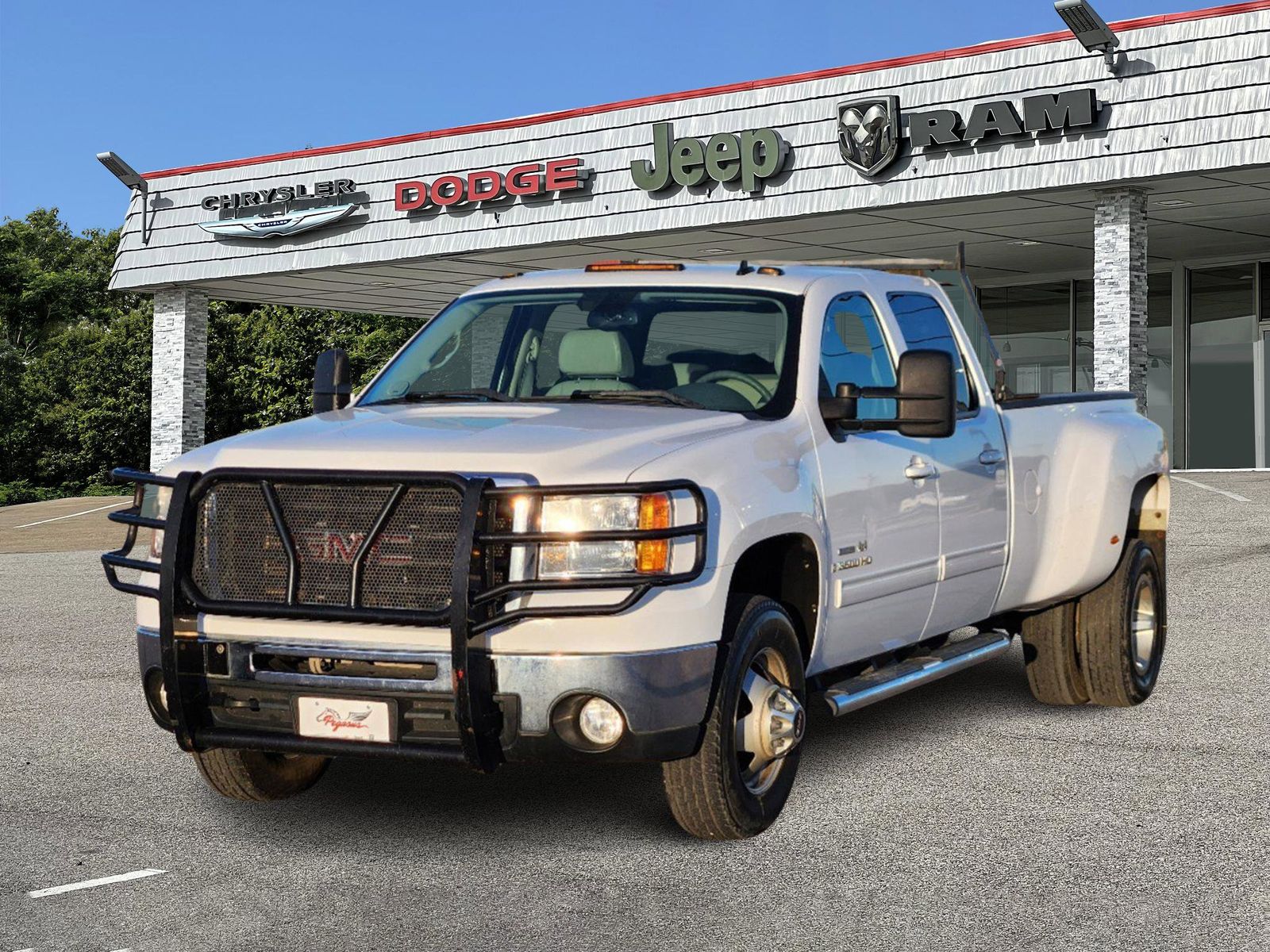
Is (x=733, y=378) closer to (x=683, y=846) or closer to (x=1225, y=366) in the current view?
(x=683, y=846)

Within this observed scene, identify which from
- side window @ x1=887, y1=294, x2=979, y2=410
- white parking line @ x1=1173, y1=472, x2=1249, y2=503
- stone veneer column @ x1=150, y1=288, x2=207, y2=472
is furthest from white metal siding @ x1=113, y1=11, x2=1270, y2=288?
side window @ x1=887, y1=294, x2=979, y2=410

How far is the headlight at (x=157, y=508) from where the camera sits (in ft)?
18.2

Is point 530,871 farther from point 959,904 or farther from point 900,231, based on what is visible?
point 900,231

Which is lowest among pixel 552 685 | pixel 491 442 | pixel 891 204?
pixel 552 685

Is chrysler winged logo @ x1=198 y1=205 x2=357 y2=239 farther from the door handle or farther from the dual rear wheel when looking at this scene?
the door handle

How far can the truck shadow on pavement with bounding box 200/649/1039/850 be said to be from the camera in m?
5.75

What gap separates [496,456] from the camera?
504 cm

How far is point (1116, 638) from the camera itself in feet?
26.4

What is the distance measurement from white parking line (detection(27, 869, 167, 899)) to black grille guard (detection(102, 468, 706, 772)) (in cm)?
42

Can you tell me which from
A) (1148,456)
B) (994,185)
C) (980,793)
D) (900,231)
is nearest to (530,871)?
(980,793)

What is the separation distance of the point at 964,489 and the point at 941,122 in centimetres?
1534

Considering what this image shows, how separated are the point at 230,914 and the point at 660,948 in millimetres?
1275

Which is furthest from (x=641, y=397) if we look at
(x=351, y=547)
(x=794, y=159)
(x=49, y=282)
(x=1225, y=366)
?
(x=49, y=282)

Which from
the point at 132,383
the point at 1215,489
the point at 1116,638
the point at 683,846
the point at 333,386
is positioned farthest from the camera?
the point at 132,383
